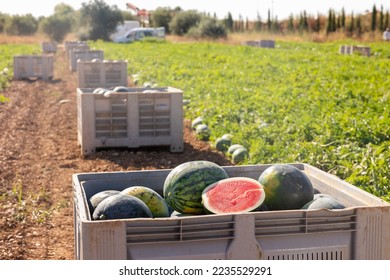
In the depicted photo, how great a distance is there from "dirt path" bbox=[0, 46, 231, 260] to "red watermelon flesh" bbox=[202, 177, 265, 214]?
2.25 metres

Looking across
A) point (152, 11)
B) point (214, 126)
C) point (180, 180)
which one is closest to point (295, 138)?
point (214, 126)

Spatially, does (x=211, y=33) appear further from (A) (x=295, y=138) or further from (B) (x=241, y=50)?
(A) (x=295, y=138)

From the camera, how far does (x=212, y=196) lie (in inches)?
148

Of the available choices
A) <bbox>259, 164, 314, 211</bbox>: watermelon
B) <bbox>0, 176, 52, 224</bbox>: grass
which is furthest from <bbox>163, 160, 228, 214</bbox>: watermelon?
<bbox>0, 176, 52, 224</bbox>: grass

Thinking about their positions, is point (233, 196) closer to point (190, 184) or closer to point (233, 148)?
point (190, 184)

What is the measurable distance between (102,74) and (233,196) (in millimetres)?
11907

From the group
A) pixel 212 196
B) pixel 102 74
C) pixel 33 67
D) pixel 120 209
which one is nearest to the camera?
pixel 120 209

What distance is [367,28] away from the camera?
66.8 meters

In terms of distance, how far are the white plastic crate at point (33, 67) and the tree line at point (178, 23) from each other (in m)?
44.0

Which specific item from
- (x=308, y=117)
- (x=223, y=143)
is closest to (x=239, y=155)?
(x=223, y=143)

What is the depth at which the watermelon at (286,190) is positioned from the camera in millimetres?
3873

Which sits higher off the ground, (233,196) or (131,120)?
(233,196)

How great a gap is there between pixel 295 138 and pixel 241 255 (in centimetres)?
609

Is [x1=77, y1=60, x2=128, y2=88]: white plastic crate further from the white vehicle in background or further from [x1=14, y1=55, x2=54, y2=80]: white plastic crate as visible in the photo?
the white vehicle in background
